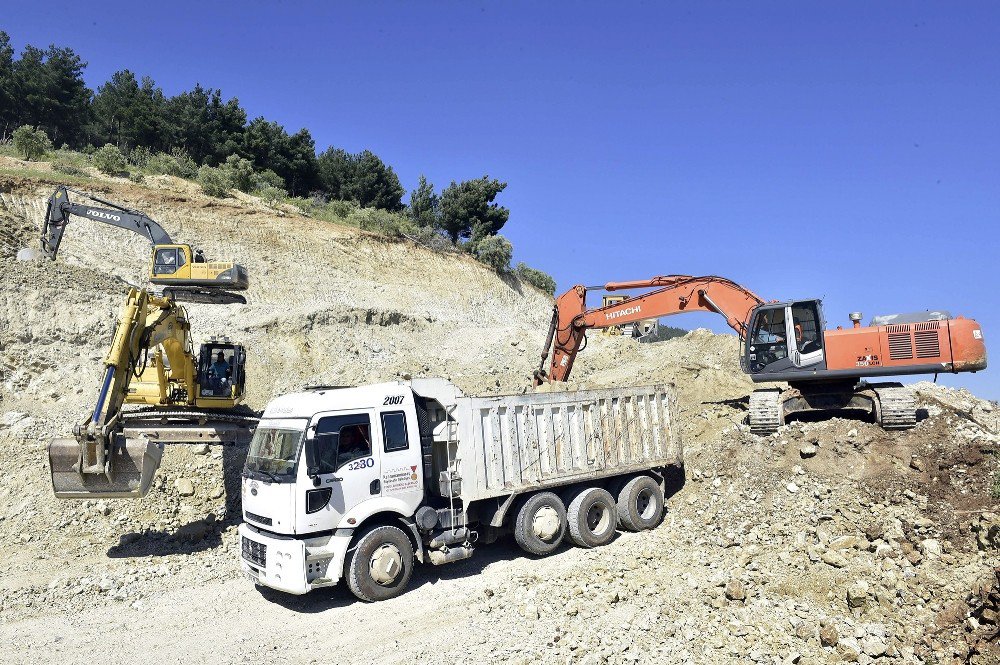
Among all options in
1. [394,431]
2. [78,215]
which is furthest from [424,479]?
[78,215]

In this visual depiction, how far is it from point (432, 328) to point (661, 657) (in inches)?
801

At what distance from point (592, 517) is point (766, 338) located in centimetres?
543

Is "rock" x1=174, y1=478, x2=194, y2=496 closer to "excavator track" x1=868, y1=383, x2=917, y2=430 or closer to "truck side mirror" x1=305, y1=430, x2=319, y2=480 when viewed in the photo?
"truck side mirror" x1=305, y1=430, x2=319, y2=480

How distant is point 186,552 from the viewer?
35.4 feet

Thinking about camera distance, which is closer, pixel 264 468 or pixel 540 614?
pixel 540 614

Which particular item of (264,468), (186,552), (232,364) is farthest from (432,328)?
(264,468)

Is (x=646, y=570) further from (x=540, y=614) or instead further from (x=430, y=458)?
(x=430, y=458)

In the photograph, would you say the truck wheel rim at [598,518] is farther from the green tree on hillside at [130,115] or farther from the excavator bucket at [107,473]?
the green tree on hillside at [130,115]

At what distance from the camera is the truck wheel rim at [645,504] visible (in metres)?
11.0

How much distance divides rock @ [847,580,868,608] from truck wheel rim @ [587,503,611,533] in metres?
3.90

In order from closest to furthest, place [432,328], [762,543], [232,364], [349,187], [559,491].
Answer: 1. [762,543]
2. [559,491]
3. [232,364]
4. [432,328]
5. [349,187]

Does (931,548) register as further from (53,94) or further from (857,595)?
(53,94)

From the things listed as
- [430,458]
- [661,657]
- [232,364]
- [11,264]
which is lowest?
[661,657]

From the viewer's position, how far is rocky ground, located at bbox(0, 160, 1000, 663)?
6.90 metres
